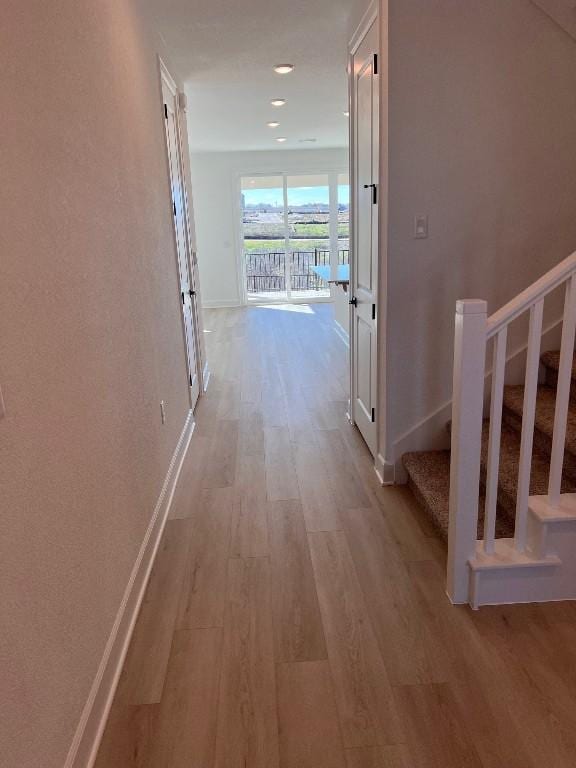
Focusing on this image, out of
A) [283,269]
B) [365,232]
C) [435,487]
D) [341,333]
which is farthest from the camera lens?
[283,269]

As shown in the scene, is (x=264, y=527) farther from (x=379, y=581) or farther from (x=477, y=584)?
(x=477, y=584)

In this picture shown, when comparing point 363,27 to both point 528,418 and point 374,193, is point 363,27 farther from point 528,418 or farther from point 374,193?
point 528,418

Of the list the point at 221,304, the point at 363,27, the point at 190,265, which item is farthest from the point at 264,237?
the point at 363,27

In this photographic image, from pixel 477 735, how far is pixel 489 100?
262 cm

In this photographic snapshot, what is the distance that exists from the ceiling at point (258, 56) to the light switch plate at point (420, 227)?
4.05ft

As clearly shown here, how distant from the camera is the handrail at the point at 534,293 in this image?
71.0 inches

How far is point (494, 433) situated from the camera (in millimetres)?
2008

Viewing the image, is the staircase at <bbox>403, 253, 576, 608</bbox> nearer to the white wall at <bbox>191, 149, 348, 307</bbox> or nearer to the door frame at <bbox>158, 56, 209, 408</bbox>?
the door frame at <bbox>158, 56, 209, 408</bbox>

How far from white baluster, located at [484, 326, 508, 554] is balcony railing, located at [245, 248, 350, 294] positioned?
8.25 metres

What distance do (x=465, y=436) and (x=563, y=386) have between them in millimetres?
365

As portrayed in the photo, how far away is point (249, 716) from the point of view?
169cm

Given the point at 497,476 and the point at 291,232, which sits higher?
the point at 291,232

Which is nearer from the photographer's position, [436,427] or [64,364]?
[64,364]

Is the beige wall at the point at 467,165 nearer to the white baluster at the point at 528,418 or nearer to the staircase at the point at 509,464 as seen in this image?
the staircase at the point at 509,464
